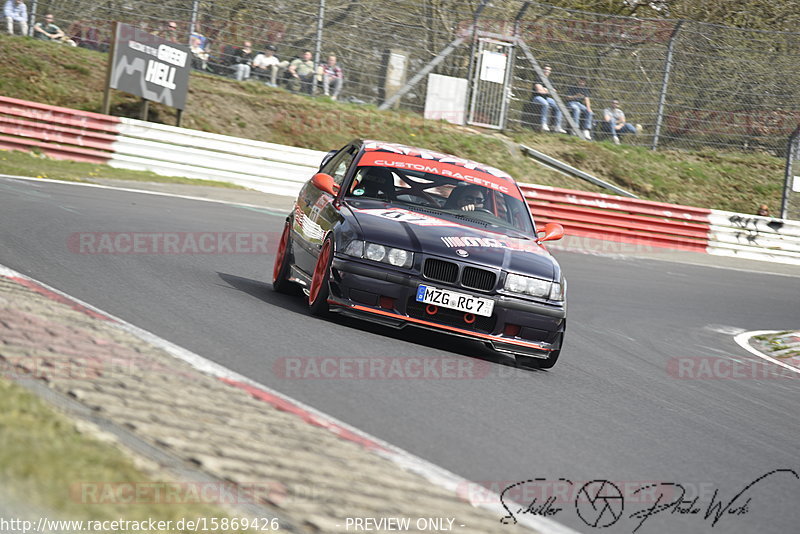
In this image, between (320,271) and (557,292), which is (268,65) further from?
(557,292)

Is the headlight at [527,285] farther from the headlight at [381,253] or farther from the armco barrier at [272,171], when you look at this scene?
the armco barrier at [272,171]

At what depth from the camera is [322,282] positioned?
7629mm

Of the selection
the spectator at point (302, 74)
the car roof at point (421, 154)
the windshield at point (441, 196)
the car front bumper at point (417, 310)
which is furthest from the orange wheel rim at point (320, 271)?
the spectator at point (302, 74)

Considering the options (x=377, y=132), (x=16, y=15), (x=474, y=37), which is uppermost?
(x=474, y=37)

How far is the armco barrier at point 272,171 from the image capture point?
63.8 feet

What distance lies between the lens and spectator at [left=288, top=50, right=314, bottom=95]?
77.5ft

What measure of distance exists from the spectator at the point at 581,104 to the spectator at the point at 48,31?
12.0m

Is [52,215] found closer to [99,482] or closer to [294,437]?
[294,437]

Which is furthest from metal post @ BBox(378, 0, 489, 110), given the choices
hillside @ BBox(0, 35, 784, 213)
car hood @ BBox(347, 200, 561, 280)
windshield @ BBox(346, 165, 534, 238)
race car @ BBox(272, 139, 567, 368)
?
car hood @ BBox(347, 200, 561, 280)

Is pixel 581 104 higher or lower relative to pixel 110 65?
higher

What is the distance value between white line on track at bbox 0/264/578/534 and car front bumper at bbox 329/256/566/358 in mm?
1603

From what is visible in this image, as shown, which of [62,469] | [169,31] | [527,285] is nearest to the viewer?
[62,469]

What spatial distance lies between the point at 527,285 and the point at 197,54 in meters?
17.8

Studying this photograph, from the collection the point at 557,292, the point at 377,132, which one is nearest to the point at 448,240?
the point at 557,292
